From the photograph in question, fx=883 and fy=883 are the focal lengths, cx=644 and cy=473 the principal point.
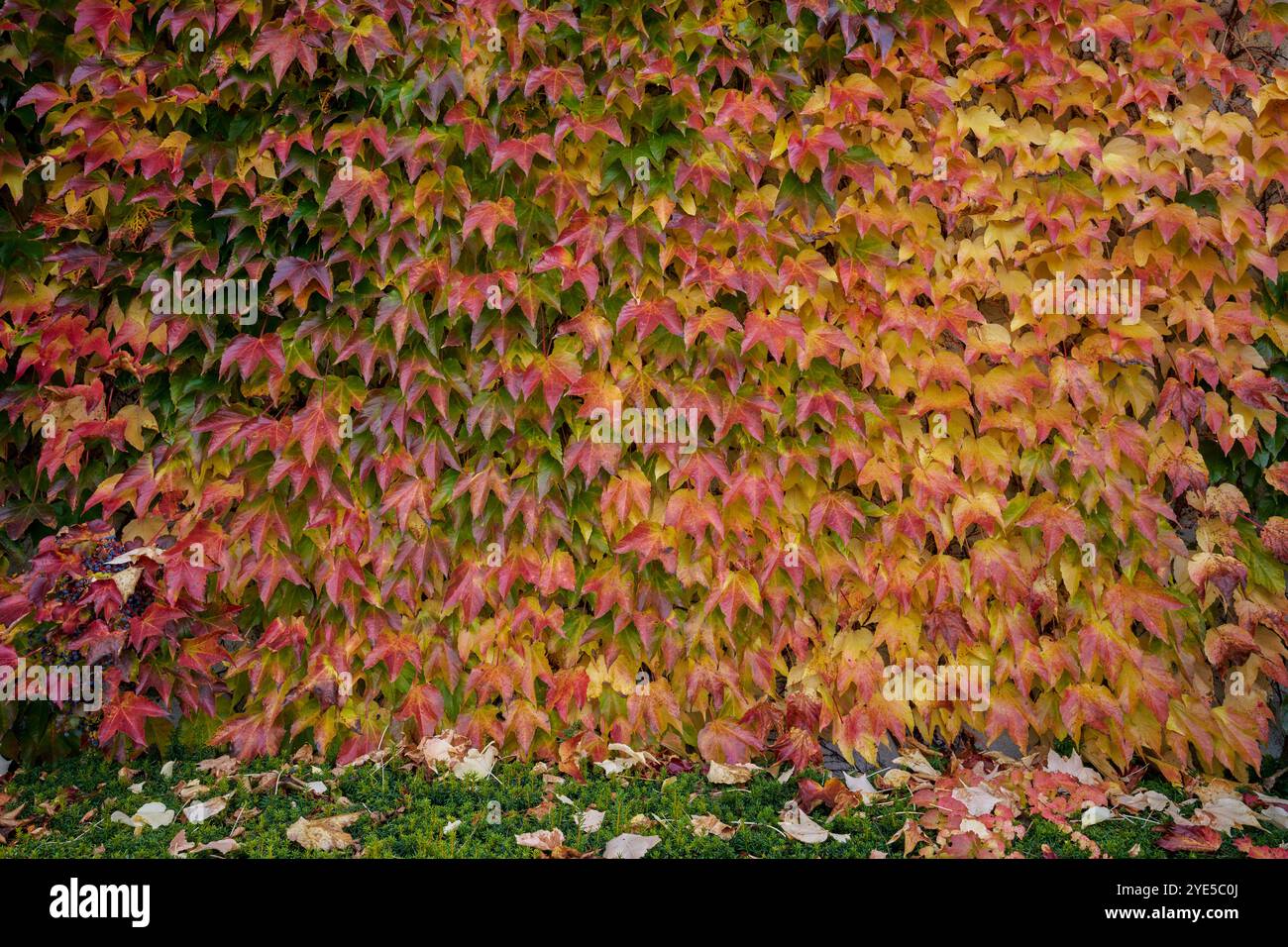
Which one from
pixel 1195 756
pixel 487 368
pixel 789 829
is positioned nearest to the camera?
pixel 789 829

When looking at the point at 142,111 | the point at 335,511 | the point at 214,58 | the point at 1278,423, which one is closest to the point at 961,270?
the point at 1278,423

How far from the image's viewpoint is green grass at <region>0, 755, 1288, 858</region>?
237 cm

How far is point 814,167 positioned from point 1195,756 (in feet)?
7.21

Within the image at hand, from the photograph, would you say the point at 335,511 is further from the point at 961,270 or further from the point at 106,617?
the point at 961,270

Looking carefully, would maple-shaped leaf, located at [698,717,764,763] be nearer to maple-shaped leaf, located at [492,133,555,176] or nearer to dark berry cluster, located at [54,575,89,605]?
maple-shaped leaf, located at [492,133,555,176]

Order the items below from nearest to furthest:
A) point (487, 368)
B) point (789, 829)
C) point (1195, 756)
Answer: point (789, 829) < point (487, 368) < point (1195, 756)

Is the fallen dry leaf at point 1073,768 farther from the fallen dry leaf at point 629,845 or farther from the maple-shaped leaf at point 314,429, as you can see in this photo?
the maple-shaped leaf at point 314,429

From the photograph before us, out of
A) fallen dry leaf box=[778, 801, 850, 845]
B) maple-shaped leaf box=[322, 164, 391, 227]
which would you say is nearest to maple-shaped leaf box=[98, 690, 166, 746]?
maple-shaped leaf box=[322, 164, 391, 227]

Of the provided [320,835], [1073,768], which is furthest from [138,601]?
[1073,768]

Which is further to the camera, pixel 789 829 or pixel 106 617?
pixel 106 617

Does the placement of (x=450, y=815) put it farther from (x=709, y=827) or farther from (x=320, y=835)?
(x=709, y=827)

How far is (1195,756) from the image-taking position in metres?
2.80

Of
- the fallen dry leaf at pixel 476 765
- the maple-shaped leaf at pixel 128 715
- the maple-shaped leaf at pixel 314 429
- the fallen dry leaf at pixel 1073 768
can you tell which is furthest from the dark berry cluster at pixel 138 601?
the fallen dry leaf at pixel 1073 768

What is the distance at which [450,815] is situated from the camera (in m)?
2.52
